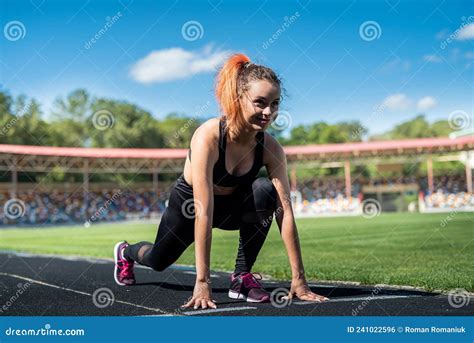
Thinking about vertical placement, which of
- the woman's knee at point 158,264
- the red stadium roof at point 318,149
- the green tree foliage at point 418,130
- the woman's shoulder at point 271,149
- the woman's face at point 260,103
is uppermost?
the green tree foliage at point 418,130

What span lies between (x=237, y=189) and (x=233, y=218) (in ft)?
0.75

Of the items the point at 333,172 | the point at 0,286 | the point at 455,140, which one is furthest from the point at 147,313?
the point at 333,172

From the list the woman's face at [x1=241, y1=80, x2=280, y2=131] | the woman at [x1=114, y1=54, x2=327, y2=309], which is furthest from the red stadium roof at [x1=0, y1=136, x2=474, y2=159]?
the woman's face at [x1=241, y1=80, x2=280, y2=131]

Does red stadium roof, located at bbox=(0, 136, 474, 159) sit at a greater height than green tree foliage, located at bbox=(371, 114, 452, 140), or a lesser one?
lesser

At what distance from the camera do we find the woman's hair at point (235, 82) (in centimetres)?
321

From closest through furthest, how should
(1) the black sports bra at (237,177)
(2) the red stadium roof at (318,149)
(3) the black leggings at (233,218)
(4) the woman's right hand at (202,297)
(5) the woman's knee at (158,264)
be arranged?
(4) the woman's right hand at (202,297), (1) the black sports bra at (237,177), (3) the black leggings at (233,218), (5) the woman's knee at (158,264), (2) the red stadium roof at (318,149)

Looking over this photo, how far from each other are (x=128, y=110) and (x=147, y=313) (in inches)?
2500

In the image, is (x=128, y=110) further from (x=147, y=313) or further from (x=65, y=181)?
(x=147, y=313)

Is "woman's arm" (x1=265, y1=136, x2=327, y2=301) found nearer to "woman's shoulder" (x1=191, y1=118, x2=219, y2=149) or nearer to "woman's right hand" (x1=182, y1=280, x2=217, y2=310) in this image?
"woman's shoulder" (x1=191, y1=118, x2=219, y2=149)

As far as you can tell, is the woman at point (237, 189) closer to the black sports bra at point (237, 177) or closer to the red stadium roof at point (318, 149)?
the black sports bra at point (237, 177)

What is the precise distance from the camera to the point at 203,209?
3322 millimetres

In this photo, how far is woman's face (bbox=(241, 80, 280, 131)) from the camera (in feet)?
10.4

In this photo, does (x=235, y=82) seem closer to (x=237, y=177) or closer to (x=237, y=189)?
(x=237, y=177)

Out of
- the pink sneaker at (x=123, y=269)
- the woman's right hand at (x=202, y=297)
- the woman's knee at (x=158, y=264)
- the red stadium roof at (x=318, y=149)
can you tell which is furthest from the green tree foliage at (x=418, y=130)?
the woman's right hand at (x=202, y=297)
